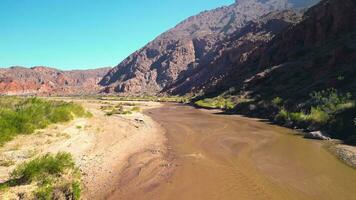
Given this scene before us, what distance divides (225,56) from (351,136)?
100 meters

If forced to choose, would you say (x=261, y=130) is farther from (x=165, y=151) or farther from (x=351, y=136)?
(x=165, y=151)

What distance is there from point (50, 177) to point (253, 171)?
8094 millimetres

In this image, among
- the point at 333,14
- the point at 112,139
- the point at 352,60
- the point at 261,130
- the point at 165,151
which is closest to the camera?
the point at 165,151

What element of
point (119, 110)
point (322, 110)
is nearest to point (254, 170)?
point (322, 110)

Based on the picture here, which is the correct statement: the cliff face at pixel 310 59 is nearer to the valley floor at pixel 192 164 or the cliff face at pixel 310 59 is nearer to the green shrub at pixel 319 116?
the green shrub at pixel 319 116

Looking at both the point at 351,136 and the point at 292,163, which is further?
the point at 351,136

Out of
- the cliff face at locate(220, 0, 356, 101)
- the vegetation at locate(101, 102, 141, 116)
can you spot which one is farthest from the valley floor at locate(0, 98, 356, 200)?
the vegetation at locate(101, 102, 141, 116)

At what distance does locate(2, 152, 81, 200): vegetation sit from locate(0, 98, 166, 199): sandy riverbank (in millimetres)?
474

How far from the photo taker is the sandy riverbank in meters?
12.7

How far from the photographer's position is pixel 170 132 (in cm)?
2739

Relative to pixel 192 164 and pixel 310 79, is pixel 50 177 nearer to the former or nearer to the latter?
pixel 192 164

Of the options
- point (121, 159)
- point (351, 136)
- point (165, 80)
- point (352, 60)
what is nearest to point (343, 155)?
point (351, 136)

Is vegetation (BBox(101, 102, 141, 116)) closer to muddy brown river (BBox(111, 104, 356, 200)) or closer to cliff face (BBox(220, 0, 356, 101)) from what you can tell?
cliff face (BBox(220, 0, 356, 101))

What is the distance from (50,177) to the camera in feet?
38.6
